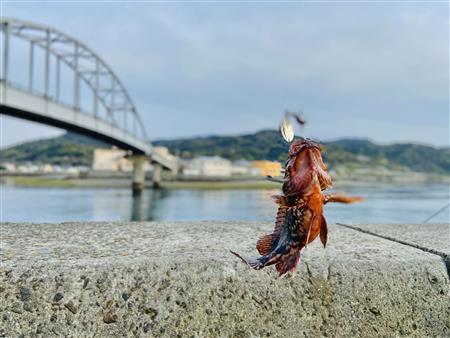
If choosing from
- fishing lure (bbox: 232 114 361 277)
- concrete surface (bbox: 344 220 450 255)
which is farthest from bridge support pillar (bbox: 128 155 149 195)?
fishing lure (bbox: 232 114 361 277)

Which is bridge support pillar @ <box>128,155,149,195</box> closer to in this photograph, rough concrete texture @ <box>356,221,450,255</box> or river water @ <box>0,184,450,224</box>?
river water @ <box>0,184,450,224</box>

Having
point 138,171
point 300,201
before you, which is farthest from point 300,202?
point 138,171

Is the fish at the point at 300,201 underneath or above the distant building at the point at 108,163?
above

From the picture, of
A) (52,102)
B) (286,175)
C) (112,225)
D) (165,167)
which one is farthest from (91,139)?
(286,175)

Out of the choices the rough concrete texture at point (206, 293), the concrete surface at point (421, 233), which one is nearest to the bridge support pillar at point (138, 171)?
the concrete surface at point (421, 233)

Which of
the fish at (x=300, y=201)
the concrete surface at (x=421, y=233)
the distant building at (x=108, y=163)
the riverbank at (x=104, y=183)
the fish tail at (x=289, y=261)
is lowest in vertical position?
the riverbank at (x=104, y=183)

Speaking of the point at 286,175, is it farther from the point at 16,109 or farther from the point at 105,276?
the point at 16,109

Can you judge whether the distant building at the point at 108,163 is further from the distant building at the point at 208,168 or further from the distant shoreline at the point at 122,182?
the distant building at the point at 208,168

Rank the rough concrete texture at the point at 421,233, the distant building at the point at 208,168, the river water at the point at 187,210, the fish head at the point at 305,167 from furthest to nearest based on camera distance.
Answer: the distant building at the point at 208,168
the river water at the point at 187,210
the rough concrete texture at the point at 421,233
the fish head at the point at 305,167

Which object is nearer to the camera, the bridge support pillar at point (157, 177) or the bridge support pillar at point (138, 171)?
the bridge support pillar at point (138, 171)
